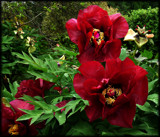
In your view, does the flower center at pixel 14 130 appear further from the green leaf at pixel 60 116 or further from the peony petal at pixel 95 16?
the peony petal at pixel 95 16

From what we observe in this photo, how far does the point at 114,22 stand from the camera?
0.45m

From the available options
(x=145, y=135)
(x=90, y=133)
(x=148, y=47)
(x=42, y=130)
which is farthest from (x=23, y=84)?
(x=148, y=47)

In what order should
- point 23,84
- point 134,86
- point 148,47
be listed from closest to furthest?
point 134,86, point 23,84, point 148,47

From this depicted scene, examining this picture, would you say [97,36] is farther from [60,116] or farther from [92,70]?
[60,116]

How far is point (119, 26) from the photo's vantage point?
1.47 ft

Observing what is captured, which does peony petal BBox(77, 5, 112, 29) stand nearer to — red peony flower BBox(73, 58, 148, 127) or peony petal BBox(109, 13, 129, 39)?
peony petal BBox(109, 13, 129, 39)

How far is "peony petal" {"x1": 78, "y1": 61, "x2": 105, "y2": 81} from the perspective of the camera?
0.37m

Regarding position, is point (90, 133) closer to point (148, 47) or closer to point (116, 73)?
point (116, 73)

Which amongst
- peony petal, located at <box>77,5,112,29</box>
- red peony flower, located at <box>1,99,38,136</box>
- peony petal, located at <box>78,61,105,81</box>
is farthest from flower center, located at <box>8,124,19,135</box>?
peony petal, located at <box>77,5,112,29</box>

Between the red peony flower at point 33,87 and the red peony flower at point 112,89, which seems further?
the red peony flower at point 33,87

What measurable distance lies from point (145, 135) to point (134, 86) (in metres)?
0.13

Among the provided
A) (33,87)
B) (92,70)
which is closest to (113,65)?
(92,70)

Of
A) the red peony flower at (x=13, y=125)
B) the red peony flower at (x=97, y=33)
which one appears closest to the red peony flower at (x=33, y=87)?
the red peony flower at (x=13, y=125)

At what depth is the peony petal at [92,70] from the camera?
14.7 inches
